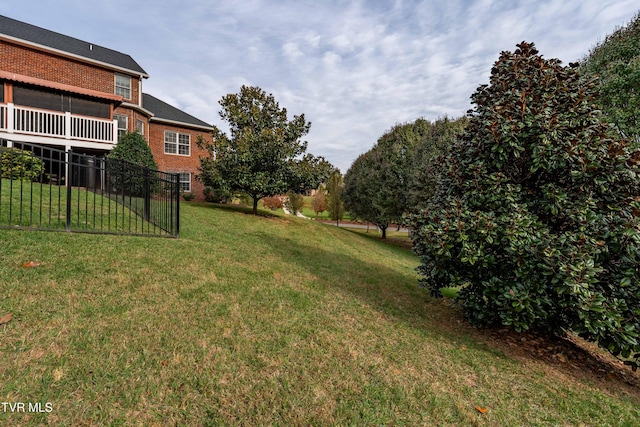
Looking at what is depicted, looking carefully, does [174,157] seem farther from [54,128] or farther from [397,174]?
[397,174]

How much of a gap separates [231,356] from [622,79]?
45.0 ft

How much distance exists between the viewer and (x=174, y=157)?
68.6 ft

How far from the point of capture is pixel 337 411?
2451 mm

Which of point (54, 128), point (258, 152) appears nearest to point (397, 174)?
point (258, 152)

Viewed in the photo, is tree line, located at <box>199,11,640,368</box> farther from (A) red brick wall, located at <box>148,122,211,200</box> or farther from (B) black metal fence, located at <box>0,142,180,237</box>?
(A) red brick wall, located at <box>148,122,211,200</box>

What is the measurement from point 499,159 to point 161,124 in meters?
21.9

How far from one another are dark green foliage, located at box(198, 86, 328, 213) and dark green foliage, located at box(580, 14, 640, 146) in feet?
34.6

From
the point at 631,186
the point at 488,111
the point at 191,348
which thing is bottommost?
the point at 191,348

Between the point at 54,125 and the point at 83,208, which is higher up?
the point at 54,125

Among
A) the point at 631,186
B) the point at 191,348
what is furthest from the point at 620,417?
the point at 191,348

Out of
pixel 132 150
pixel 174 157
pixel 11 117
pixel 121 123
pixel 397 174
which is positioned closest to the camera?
pixel 11 117

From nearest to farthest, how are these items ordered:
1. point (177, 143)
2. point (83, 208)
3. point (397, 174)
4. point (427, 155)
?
point (83, 208)
point (427, 155)
point (397, 174)
point (177, 143)

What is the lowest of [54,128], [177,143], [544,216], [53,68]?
[544,216]

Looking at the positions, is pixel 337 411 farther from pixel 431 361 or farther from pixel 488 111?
pixel 488 111
